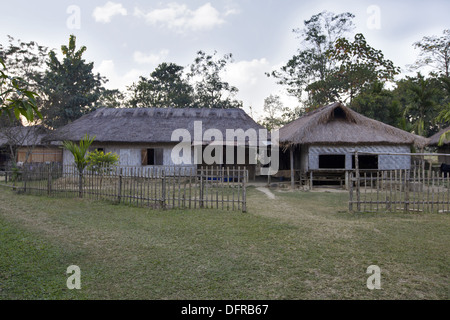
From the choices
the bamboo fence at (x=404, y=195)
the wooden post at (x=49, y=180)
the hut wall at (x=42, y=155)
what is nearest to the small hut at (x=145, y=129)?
the hut wall at (x=42, y=155)

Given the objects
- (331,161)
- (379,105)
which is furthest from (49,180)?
(379,105)

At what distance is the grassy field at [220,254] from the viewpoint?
3439 mm

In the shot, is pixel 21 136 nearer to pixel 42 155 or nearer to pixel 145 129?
pixel 42 155

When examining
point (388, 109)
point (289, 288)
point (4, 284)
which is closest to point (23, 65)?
point (4, 284)

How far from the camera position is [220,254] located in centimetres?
458

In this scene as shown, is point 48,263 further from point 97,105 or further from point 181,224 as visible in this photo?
point 97,105

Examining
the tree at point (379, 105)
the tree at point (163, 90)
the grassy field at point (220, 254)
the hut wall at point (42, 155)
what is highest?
the tree at point (163, 90)

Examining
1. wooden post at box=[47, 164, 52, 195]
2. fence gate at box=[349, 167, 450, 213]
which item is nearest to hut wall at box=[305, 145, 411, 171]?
fence gate at box=[349, 167, 450, 213]

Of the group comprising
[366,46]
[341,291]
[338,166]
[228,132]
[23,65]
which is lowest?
[341,291]

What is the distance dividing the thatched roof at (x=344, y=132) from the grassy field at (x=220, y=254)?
7351 millimetres

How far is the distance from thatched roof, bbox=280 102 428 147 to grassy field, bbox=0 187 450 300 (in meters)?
7.35

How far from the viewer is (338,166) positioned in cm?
1759

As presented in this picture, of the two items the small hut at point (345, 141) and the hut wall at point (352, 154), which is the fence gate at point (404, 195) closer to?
the small hut at point (345, 141)

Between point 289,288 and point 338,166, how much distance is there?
15.2 meters
